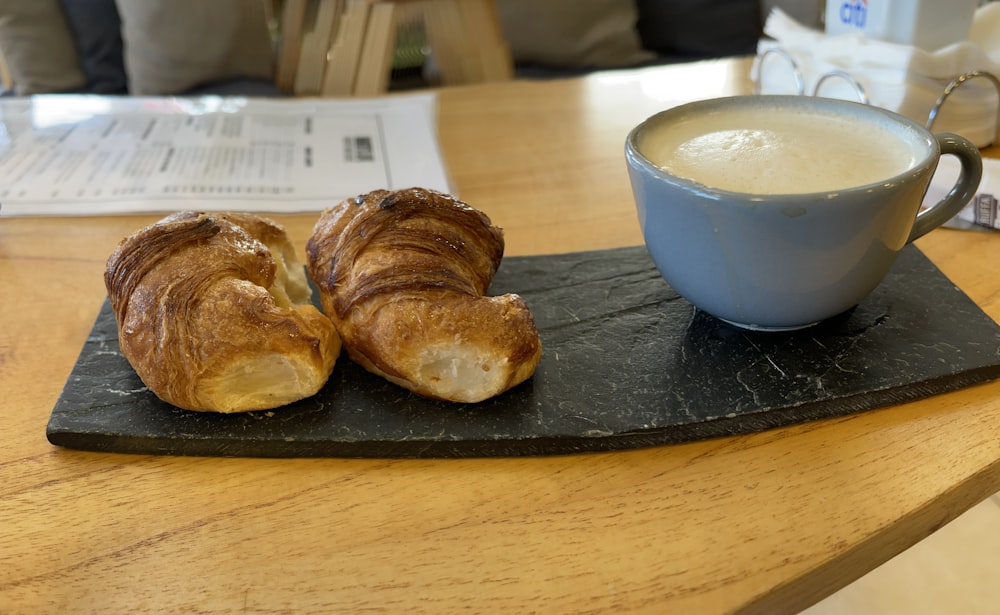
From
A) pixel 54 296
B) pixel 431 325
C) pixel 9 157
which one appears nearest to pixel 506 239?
pixel 431 325

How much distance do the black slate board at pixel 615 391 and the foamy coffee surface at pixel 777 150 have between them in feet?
0.37

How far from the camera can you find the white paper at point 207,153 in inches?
33.9

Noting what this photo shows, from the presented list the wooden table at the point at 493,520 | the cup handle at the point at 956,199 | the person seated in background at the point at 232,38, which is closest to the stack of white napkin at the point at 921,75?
the cup handle at the point at 956,199

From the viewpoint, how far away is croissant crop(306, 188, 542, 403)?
501 millimetres

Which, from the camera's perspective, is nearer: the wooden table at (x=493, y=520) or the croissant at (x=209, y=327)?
the wooden table at (x=493, y=520)

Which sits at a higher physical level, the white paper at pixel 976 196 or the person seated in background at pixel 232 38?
the white paper at pixel 976 196

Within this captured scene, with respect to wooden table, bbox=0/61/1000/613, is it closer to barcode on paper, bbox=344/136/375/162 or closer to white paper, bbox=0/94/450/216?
white paper, bbox=0/94/450/216

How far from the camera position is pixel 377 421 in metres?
0.50

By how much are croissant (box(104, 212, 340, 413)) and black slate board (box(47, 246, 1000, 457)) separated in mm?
18

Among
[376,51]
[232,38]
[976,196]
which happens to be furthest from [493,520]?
[232,38]

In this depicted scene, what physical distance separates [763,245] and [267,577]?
0.34 m

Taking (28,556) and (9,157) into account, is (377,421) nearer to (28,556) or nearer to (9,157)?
(28,556)

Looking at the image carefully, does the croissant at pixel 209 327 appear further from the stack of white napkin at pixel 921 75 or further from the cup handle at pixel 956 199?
the stack of white napkin at pixel 921 75

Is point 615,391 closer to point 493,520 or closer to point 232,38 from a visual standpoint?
point 493,520
